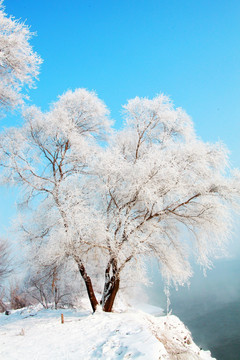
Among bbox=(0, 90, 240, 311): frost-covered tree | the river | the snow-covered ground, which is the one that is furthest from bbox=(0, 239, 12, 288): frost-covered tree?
the snow-covered ground

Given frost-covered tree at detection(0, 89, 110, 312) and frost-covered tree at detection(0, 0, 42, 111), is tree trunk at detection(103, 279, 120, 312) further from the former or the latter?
frost-covered tree at detection(0, 0, 42, 111)

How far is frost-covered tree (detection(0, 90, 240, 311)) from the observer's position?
8500 millimetres

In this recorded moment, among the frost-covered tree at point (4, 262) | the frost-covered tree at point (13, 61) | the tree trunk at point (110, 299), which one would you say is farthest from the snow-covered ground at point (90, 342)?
the frost-covered tree at point (4, 262)

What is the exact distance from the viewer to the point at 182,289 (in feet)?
226

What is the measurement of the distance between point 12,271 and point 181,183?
78.0 feet

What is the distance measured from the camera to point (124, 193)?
9.21 metres

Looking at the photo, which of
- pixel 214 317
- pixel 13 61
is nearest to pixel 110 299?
pixel 13 61

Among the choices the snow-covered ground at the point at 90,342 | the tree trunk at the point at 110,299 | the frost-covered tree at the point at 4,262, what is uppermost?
the frost-covered tree at the point at 4,262

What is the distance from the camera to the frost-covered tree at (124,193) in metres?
8.50

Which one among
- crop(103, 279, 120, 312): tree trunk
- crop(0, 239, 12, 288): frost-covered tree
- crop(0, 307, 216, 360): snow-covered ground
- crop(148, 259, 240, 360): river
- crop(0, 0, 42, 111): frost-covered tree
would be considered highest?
crop(0, 0, 42, 111): frost-covered tree

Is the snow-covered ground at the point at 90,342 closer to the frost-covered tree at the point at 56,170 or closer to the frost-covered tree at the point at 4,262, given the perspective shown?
the frost-covered tree at the point at 56,170

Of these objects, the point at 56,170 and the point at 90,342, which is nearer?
the point at 90,342

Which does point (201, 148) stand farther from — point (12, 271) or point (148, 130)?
point (12, 271)

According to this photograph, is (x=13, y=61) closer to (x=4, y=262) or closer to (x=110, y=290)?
(x=110, y=290)
